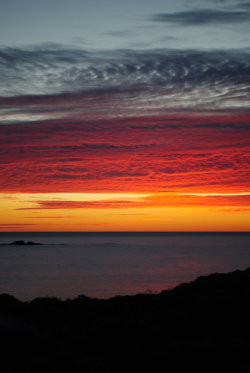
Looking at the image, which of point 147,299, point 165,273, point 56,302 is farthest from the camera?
point 165,273

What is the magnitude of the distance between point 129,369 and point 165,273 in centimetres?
4219

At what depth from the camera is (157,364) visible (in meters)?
12.2

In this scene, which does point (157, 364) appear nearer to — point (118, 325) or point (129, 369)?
point (129, 369)

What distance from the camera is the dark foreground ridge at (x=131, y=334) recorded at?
12.3m

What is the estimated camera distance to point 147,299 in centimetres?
2219

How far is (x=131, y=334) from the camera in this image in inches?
588

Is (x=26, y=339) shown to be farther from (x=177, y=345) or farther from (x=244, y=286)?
(x=244, y=286)

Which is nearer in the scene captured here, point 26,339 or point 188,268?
point 26,339

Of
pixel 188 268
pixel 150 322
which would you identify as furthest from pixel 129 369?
pixel 188 268

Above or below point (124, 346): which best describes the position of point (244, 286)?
above

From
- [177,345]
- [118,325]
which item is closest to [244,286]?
[118,325]

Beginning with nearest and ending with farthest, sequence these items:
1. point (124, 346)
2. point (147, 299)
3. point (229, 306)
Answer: point (124, 346), point (229, 306), point (147, 299)

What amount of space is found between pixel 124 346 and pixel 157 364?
2148 millimetres

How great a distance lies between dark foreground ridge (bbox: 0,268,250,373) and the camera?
1226 cm
